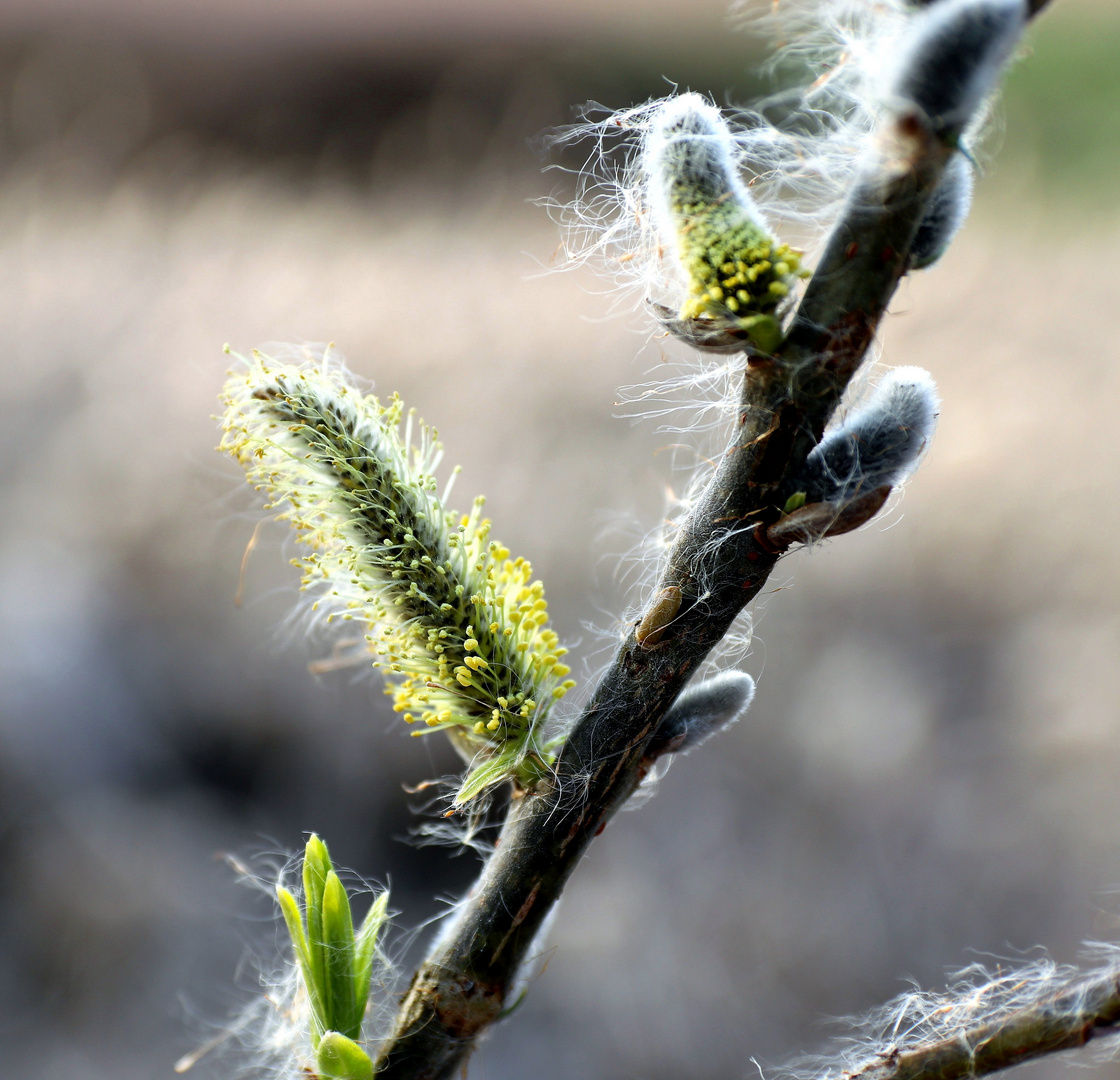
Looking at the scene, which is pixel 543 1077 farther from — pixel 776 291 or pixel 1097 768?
pixel 776 291

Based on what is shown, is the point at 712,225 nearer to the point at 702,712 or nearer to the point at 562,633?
the point at 702,712

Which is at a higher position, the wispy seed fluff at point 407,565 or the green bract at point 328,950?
the wispy seed fluff at point 407,565

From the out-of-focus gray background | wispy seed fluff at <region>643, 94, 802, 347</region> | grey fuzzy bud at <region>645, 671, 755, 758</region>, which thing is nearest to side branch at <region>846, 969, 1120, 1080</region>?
grey fuzzy bud at <region>645, 671, 755, 758</region>

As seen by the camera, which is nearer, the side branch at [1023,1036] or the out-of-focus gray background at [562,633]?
the side branch at [1023,1036]

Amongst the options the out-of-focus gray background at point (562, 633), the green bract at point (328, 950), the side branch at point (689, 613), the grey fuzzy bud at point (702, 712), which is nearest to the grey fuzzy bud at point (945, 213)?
the side branch at point (689, 613)

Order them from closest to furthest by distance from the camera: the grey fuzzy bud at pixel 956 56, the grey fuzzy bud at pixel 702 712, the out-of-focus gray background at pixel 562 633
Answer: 1. the grey fuzzy bud at pixel 956 56
2. the grey fuzzy bud at pixel 702 712
3. the out-of-focus gray background at pixel 562 633

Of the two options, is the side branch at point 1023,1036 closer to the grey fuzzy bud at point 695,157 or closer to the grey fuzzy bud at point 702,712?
the grey fuzzy bud at point 702,712

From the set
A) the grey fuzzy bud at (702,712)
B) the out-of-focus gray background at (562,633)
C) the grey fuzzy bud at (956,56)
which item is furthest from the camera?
the out-of-focus gray background at (562,633)

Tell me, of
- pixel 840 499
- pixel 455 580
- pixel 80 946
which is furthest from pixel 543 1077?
pixel 840 499
